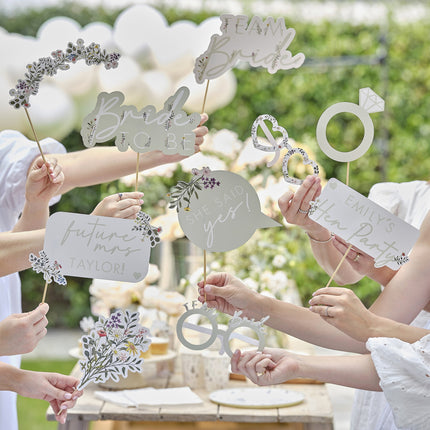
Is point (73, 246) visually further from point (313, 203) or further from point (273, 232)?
point (273, 232)

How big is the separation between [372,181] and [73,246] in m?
4.01

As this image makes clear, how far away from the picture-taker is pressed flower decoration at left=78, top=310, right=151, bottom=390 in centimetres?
119

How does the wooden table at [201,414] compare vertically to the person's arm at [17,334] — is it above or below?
below

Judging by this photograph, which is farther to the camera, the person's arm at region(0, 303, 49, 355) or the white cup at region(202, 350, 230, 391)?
the white cup at region(202, 350, 230, 391)

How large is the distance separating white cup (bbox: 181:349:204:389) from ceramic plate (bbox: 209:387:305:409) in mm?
89

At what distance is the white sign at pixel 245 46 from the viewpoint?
1.19 metres

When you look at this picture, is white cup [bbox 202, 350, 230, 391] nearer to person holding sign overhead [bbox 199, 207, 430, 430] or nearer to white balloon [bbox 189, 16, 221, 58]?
person holding sign overhead [bbox 199, 207, 430, 430]

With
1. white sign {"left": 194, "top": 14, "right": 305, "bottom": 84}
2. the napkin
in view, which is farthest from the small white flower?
white sign {"left": 194, "top": 14, "right": 305, "bottom": 84}

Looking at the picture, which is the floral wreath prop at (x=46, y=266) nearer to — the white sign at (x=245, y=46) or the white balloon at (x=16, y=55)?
the white sign at (x=245, y=46)

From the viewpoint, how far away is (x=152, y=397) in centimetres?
184

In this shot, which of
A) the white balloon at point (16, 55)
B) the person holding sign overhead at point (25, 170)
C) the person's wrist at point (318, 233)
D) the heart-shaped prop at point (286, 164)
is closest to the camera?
the heart-shaped prop at point (286, 164)

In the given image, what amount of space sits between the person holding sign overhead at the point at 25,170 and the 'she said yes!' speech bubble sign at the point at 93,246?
169mm

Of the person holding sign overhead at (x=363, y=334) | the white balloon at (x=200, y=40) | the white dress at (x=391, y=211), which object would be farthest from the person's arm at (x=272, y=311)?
the white balloon at (x=200, y=40)

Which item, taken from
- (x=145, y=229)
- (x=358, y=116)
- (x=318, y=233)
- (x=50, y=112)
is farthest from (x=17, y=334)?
(x=50, y=112)
